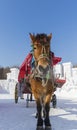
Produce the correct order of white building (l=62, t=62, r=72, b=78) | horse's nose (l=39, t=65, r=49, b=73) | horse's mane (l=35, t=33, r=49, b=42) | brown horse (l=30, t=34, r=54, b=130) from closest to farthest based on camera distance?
horse's nose (l=39, t=65, r=49, b=73), brown horse (l=30, t=34, r=54, b=130), horse's mane (l=35, t=33, r=49, b=42), white building (l=62, t=62, r=72, b=78)

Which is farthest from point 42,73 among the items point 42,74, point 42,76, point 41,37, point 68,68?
point 68,68

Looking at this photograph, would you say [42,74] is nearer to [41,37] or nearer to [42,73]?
[42,73]

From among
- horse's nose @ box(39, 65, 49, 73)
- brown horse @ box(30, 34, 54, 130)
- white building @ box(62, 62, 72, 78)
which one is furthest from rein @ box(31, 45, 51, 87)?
white building @ box(62, 62, 72, 78)

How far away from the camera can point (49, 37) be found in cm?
674

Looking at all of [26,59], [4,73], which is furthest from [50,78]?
[4,73]

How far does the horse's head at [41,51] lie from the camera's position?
19.7 ft

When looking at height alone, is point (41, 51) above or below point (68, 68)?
below

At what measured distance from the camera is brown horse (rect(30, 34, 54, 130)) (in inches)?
240

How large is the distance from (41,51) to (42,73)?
46 cm

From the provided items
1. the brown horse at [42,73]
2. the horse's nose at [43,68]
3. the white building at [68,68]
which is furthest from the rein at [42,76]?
Answer: the white building at [68,68]

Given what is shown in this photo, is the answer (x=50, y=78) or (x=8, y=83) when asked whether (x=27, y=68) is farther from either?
(x=8, y=83)

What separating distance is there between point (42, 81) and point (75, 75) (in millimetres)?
26343

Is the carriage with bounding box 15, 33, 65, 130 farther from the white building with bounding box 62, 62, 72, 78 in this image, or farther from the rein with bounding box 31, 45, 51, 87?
the white building with bounding box 62, 62, 72, 78

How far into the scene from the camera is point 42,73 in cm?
611
